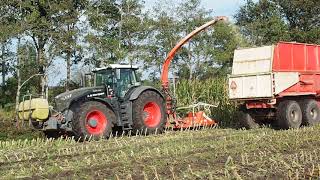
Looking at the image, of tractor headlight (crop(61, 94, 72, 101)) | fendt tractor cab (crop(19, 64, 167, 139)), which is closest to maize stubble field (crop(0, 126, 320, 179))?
fendt tractor cab (crop(19, 64, 167, 139))

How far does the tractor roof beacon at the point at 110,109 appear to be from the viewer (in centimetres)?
1231

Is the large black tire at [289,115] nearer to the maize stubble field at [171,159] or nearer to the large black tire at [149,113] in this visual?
the maize stubble field at [171,159]

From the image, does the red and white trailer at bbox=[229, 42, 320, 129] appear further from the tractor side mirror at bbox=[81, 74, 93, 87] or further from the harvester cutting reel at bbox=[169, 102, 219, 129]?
the tractor side mirror at bbox=[81, 74, 93, 87]

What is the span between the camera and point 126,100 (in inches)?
529

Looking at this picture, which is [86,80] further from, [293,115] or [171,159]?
[171,159]

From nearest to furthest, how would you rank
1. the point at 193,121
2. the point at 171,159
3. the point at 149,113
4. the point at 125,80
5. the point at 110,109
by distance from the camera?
the point at 171,159 → the point at 110,109 → the point at 125,80 → the point at 149,113 → the point at 193,121

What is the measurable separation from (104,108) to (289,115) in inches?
192

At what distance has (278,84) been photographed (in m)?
Answer: 13.6

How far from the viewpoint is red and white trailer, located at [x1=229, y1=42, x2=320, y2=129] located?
13688 mm

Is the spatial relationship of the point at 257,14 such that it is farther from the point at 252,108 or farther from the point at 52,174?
the point at 52,174

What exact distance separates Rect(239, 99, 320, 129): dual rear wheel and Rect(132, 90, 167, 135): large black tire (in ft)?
7.80

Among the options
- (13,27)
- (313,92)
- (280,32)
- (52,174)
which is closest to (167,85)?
(313,92)

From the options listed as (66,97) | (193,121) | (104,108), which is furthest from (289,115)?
(66,97)

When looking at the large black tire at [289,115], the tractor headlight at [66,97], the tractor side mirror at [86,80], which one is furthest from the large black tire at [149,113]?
the large black tire at [289,115]
